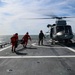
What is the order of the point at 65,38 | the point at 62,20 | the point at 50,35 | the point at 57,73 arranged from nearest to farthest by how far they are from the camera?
the point at 57,73 < the point at 65,38 < the point at 62,20 < the point at 50,35

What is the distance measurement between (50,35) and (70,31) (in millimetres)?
4193

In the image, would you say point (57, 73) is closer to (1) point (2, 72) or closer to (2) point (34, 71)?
(2) point (34, 71)

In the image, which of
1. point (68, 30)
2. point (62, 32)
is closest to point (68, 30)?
point (68, 30)

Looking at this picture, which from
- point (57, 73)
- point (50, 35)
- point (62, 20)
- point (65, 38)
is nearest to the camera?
point (57, 73)

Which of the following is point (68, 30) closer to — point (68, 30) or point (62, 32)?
point (68, 30)

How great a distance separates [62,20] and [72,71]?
793 inches

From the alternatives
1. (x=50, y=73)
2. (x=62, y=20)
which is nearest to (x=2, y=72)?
(x=50, y=73)

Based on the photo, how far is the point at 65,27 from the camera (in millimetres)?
28031

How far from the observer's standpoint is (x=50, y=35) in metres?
31.5

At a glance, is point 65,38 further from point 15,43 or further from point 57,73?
point 57,73

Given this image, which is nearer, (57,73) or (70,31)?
(57,73)

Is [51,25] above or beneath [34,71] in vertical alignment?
above

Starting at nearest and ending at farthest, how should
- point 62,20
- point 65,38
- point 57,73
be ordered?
point 57,73 < point 65,38 < point 62,20

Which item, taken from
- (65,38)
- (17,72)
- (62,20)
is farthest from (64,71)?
(62,20)
